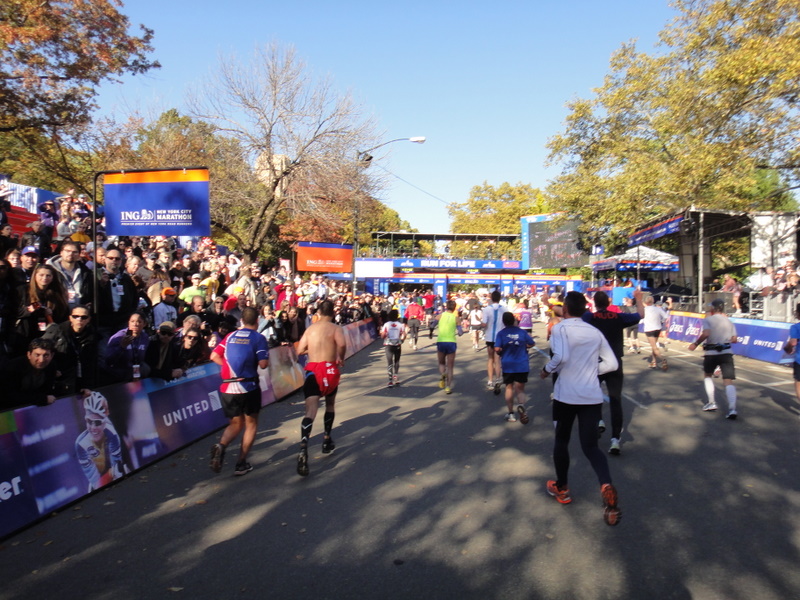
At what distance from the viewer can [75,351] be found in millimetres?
6570

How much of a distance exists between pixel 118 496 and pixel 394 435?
349 cm

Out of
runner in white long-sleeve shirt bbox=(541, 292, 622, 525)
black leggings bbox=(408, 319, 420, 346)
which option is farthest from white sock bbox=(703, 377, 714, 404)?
black leggings bbox=(408, 319, 420, 346)

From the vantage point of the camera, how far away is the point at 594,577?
406cm

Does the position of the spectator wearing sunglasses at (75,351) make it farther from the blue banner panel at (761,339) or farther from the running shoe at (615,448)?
the blue banner panel at (761,339)

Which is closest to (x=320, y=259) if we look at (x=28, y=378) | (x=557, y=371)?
(x=28, y=378)

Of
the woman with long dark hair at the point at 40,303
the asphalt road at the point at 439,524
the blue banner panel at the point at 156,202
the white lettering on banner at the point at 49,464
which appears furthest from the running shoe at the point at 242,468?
the blue banner panel at the point at 156,202

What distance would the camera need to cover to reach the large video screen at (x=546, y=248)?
162ft

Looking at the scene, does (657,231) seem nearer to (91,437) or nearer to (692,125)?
(692,125)

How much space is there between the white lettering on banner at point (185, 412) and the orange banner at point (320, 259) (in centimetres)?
1637

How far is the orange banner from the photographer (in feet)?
82.7

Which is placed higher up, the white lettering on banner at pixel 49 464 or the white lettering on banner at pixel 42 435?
the white lettering on banner at pixel 42 435

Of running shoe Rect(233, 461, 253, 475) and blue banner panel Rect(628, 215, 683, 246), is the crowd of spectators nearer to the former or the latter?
running shoe Rect(233, 461, 253, 475)

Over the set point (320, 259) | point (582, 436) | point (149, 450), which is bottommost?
point (149, 450)

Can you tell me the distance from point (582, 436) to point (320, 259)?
20.8 metres
